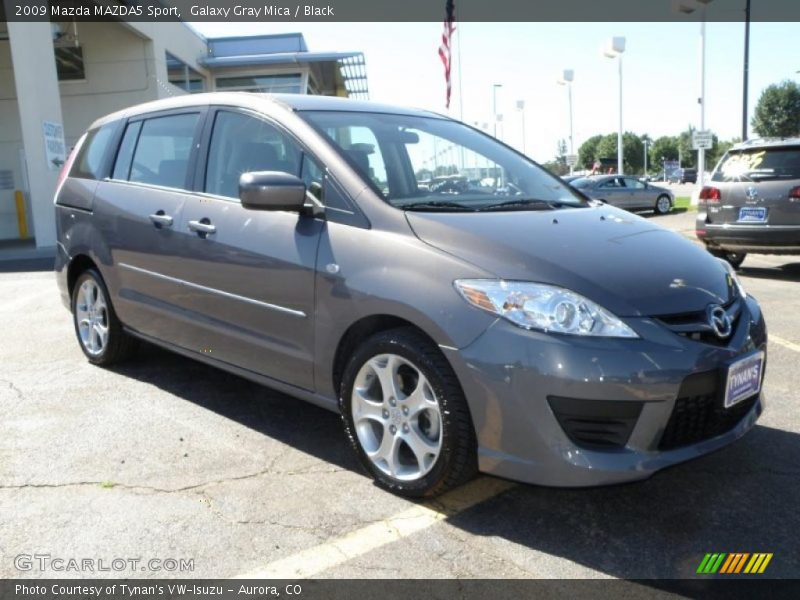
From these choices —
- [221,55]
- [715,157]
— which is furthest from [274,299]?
[715,157]

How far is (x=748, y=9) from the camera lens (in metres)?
23.1

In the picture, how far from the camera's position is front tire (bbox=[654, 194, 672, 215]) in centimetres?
2292

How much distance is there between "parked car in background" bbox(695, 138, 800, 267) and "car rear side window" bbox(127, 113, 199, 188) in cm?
658

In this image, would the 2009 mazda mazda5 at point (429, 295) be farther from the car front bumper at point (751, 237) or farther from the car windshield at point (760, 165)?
the car windshield at point (760, 165)

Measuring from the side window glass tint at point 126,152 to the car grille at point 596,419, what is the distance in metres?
3.26

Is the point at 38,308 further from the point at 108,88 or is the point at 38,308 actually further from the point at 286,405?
the point at 108,88

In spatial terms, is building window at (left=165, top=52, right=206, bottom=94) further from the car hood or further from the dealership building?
the car hood

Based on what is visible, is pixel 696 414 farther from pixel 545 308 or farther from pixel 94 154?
pixel 94 154

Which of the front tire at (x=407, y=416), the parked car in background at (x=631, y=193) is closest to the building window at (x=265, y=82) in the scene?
the parked car in background at (x=631, y=193)

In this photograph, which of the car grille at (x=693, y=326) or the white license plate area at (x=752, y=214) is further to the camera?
the white license plate area at (x=752, y=214)

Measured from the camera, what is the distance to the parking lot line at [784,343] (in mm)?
5230

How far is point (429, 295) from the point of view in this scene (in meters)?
2.76

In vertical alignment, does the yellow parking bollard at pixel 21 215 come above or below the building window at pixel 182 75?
below

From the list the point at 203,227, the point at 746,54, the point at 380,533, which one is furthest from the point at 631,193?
the point at 380,533
